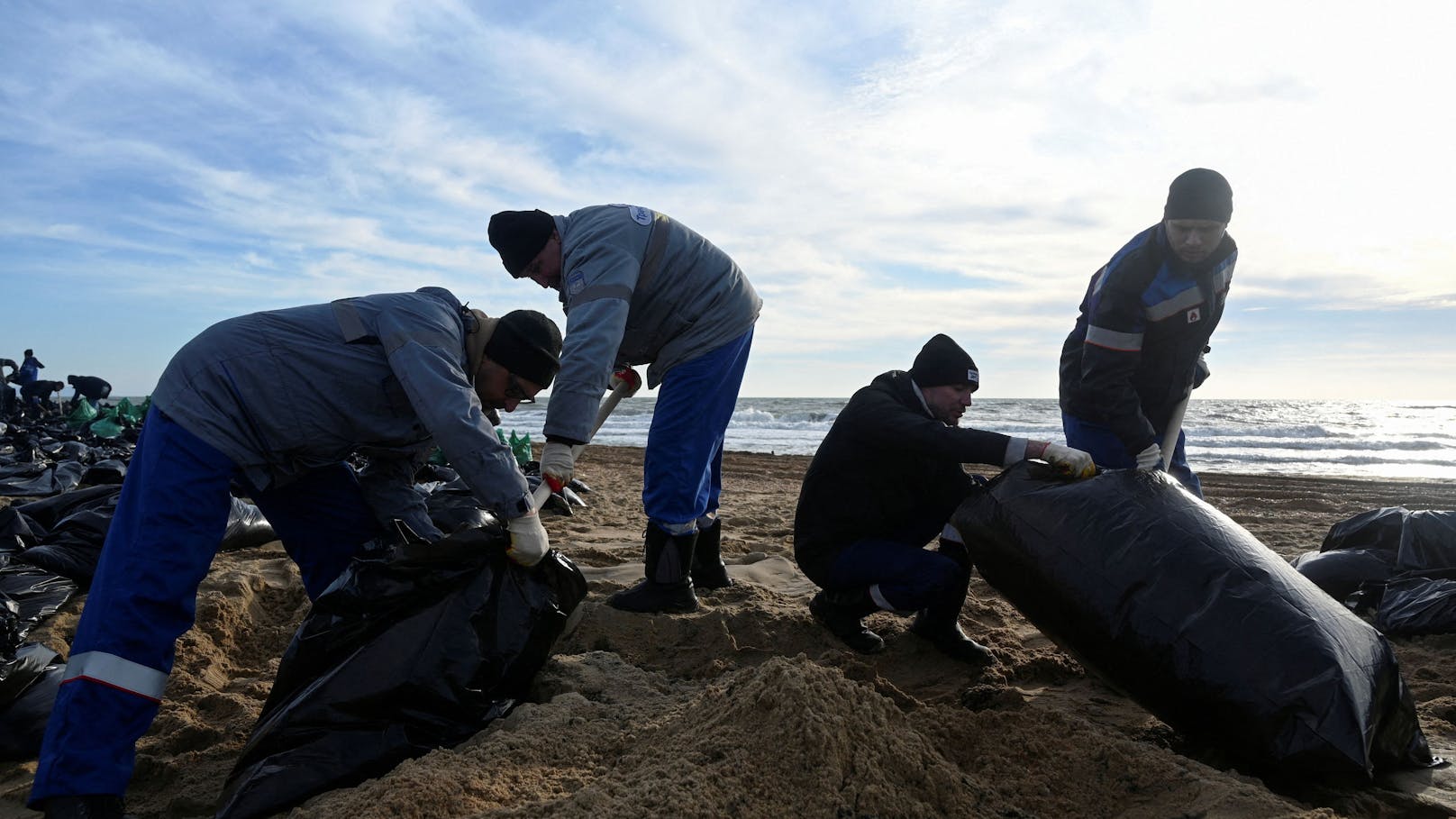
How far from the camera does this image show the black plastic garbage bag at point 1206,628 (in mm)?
1805

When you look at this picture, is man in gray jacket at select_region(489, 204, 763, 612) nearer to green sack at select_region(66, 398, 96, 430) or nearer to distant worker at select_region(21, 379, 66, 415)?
green sack at select_region(66, 398, 96, 430)

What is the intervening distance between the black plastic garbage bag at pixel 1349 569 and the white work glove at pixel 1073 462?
60.3 inches

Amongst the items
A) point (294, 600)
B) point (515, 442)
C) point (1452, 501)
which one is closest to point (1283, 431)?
point (1452, 501)

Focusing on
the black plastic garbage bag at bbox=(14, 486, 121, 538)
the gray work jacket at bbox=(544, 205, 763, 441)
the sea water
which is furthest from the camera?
the sea water

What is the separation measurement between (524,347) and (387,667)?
0.89 m

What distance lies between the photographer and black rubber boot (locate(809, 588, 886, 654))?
116 inches

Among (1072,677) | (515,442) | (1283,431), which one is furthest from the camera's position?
(1283,431)

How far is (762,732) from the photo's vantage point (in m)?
1.65

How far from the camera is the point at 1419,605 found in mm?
2994

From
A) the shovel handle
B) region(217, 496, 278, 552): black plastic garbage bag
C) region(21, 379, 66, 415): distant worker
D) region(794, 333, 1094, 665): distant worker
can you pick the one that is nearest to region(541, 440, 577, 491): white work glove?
the shovel handle

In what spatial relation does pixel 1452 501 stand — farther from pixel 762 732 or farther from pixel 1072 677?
pixel 762 732

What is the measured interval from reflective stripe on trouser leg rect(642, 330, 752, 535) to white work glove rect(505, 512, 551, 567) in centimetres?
94

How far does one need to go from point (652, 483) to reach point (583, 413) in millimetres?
572

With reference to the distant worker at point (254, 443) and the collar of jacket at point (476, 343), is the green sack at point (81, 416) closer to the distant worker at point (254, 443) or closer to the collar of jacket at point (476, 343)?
the distant worker at point (254, 443)
